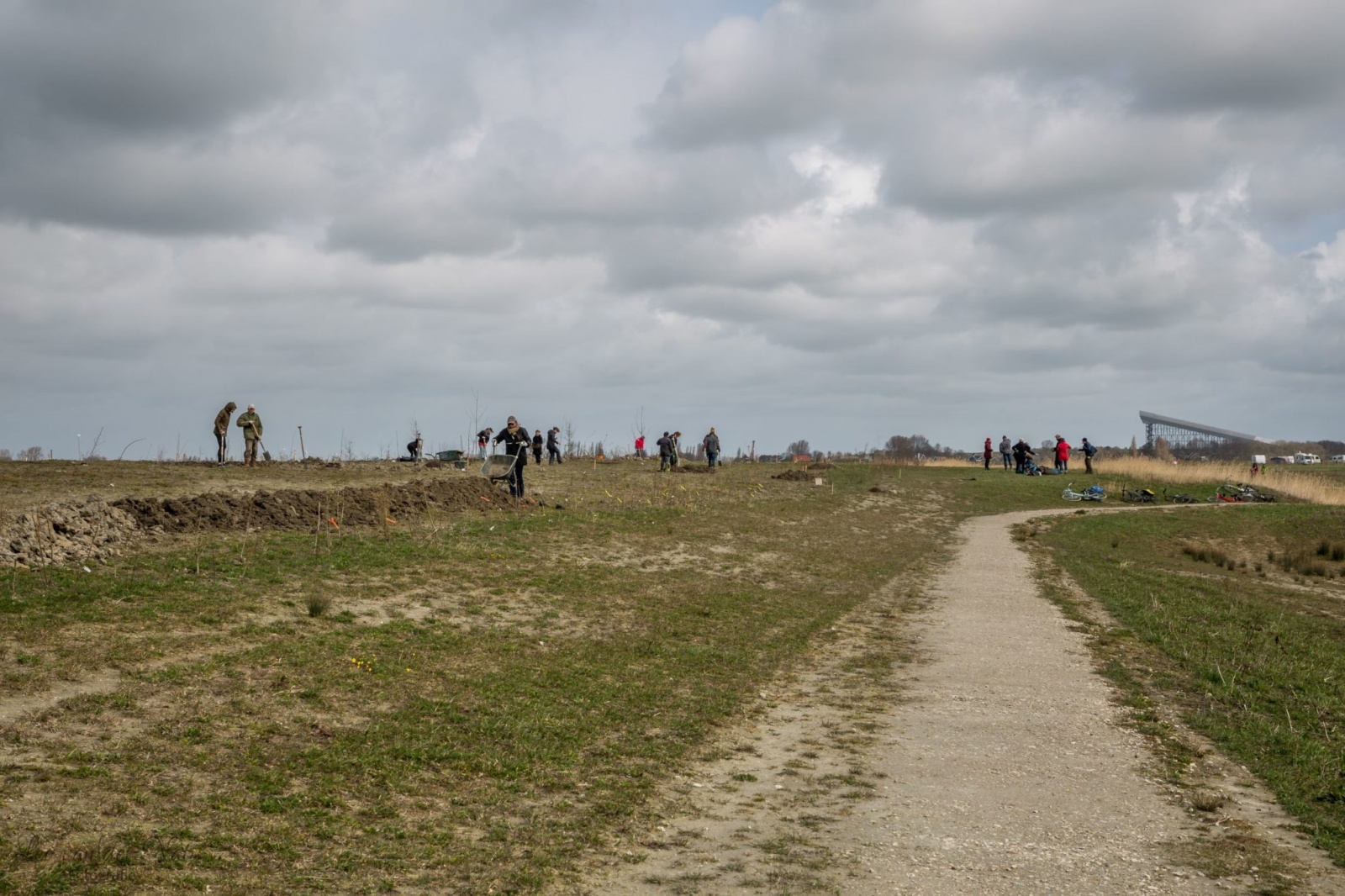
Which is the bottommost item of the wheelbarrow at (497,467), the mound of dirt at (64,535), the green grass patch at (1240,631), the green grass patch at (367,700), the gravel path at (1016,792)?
the green grass patch at (1240,631)

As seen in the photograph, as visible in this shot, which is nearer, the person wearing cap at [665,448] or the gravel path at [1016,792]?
the gravel path at [1016,792]

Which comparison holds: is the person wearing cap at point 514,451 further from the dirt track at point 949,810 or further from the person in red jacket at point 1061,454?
the person in red jacket at point 1061,454

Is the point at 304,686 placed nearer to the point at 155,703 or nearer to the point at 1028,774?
the point at 155,703

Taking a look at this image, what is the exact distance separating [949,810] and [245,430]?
27008 millimetres

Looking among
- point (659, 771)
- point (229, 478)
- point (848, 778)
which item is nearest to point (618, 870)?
point (659, 771)

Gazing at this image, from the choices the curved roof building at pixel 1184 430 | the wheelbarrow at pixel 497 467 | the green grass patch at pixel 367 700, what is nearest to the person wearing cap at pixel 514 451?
the wheelbarrow at pixel 497 467

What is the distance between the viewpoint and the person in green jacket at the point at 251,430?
30047 mm

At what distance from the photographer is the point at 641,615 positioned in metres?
15.1

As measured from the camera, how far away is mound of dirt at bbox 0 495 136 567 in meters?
12.3

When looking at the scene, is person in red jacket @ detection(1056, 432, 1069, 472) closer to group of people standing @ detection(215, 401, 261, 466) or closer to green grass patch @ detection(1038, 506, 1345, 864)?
green grass patch @ detection(1038, 506, 1345, 864)

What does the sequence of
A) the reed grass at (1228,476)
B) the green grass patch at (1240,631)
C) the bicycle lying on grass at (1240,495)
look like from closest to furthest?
the green grass patch at (1240,631) < the bicycle lying on grass at (1240,495) < the reed grass at (1228,476)

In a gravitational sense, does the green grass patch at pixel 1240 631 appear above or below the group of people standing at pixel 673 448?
below

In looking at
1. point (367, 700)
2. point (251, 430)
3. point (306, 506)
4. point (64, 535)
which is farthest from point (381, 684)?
point (251, 430)

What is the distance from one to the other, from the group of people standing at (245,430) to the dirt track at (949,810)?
22620mm
